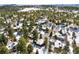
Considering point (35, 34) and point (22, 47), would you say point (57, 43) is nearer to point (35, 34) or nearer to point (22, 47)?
point (35, 34)

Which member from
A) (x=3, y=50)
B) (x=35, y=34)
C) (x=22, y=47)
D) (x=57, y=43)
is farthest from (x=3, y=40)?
(x=57, y=43)

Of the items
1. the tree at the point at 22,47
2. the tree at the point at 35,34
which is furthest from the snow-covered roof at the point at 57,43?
the tree at the point at 22,47

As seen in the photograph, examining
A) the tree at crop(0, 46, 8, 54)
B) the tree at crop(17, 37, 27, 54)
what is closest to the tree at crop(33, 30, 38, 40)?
the tree at crop(17, 37, 27, 54)

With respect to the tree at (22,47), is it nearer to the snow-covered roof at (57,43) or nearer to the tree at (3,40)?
the tree at (3,40)

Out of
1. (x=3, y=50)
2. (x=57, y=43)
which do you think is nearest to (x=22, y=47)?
(x=3, y=50)

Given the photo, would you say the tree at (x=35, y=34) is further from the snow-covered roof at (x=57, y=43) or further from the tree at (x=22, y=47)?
the snow-covered roof at (x=57, y=43)

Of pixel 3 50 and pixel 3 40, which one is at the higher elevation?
pixel 3 40

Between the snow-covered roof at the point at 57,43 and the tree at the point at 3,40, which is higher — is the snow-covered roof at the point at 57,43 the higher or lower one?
the lower one

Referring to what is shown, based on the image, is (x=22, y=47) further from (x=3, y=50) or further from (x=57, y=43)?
(x=57, y=43)

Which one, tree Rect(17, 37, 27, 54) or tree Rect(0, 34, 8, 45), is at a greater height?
tree Rect(0, 34, 8, 45)

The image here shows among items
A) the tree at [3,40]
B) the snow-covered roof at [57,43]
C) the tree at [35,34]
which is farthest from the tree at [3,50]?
the snow-covered roof at [57,43]

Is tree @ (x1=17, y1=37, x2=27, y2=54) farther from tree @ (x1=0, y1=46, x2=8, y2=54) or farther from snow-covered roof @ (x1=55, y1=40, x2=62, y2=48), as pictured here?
snow-covered roof @ (x1=55, y1=40, x2=62, y2=48)

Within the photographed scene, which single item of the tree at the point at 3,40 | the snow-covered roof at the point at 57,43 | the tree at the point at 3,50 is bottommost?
the tree at the point at 3,50
